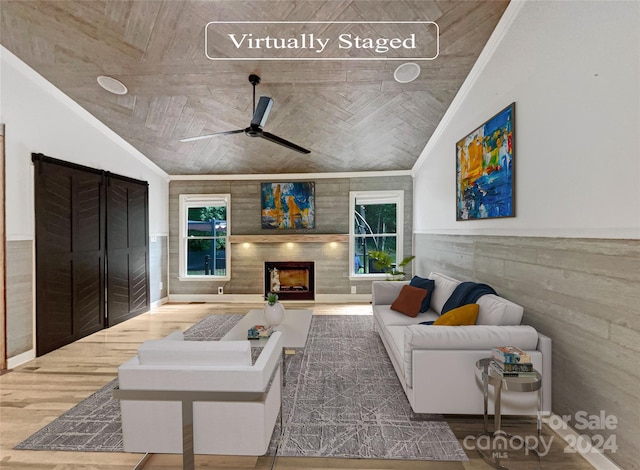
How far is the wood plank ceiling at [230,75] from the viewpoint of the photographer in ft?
9.05

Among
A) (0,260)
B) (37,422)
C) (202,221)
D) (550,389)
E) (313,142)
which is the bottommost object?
(37,422)

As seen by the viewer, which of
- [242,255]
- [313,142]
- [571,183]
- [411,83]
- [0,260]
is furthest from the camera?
[242,255]

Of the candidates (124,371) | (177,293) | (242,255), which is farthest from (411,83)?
(177,293)

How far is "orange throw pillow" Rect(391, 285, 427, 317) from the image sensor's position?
11.8ft

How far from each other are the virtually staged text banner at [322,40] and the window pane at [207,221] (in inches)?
147

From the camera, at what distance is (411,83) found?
12.0ft

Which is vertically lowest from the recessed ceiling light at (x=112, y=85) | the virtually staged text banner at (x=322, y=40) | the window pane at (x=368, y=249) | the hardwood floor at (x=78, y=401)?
the hardwood floor at (x=78, y=401)

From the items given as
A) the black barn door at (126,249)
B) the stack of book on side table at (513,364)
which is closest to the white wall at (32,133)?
the black barn door at (126,249)

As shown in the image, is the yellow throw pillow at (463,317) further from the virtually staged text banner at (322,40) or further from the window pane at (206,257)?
the window pane at (206,257)

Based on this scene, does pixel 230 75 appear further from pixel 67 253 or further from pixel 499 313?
pixel 499 313

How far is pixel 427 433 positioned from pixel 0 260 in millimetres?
4433

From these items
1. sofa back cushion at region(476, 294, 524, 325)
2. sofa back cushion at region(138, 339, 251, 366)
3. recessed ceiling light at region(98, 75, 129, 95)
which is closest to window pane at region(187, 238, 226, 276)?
recessed ceiling light at region(98, 75, 129, 95)

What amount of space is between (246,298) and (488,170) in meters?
4.98

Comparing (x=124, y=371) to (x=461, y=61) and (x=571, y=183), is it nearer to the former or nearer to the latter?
(x=571, y=183)
